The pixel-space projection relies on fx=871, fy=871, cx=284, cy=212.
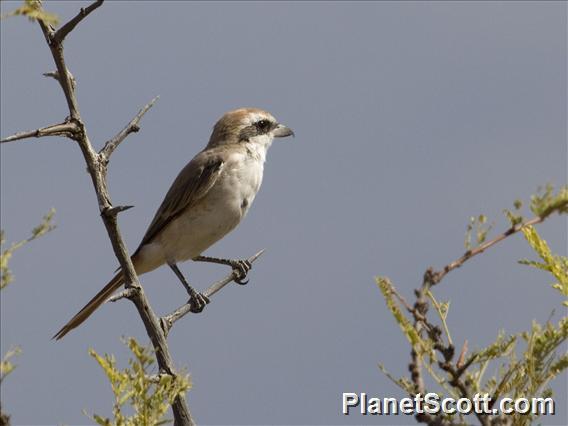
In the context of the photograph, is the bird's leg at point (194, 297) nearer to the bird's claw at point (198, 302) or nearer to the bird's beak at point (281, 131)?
the bird's claw at point (198, 302)

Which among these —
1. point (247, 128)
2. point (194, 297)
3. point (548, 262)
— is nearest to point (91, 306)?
point (194, 297)

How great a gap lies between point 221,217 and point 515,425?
500 centimetres

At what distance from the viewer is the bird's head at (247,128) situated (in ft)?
26.3

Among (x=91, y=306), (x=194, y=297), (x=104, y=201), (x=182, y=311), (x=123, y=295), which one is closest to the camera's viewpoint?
(x=104, y=201)

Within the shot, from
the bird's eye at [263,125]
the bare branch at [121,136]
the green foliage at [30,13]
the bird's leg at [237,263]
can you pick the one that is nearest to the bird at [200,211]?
the bird's leg at [237,263]

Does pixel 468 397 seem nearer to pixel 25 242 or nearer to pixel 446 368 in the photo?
pixel 446 368

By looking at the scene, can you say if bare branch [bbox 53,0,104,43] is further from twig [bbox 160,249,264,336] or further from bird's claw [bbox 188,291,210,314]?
bird's claw [bbox 188,291,210,314]

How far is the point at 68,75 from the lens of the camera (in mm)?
3135

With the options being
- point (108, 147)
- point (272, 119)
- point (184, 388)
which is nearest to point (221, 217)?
point (272, 119)

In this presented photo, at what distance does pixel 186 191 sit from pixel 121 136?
11.9 feet

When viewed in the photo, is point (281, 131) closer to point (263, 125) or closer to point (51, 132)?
point (263, 125)

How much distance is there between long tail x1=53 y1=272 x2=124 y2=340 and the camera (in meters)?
5.83

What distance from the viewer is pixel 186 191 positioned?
7.35 m

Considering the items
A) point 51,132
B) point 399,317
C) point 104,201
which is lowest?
point 399,317
